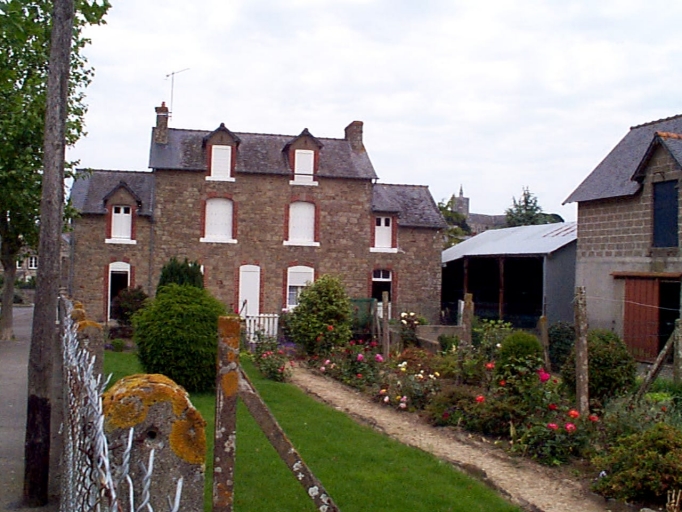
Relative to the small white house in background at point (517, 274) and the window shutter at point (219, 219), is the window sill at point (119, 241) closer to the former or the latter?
the window shutter at point (219, 219)

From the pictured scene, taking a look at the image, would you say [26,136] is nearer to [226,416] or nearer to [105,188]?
[105,188]

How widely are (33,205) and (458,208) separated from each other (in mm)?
63153

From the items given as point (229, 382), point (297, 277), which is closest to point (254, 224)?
point (297, 277)

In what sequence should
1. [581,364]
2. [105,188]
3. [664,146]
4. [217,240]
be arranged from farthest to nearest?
[105,188]
[217,240]
[664,146]
[581,364]

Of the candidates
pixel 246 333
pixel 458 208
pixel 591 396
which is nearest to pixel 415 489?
pixel 591 396

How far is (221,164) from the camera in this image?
26.5m

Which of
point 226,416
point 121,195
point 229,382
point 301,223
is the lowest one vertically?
point 226,416

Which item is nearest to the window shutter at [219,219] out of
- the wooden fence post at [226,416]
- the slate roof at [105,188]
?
the slate roof at [105,188]

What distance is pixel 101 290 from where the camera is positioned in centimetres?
2561

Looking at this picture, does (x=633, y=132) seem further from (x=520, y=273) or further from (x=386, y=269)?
(x=386, y=269)

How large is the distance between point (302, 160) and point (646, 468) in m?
21.5

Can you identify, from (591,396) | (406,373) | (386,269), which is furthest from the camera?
(386,269)

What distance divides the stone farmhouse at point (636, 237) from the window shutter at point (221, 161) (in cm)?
1203

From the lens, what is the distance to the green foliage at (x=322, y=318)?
1756 cm
